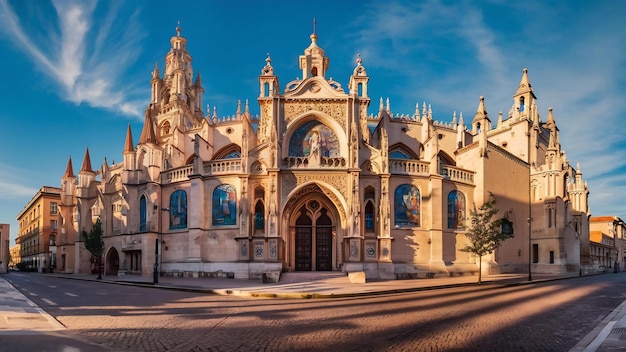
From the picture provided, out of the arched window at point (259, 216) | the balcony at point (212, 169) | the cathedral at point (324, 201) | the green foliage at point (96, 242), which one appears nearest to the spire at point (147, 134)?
the cathedral at point (324, 201)

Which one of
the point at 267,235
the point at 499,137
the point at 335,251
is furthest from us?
the point at 499,137

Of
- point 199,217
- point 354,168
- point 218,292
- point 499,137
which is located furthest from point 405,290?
point 499,137

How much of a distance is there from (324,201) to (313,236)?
9.99ft

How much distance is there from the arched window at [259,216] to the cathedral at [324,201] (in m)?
0.11

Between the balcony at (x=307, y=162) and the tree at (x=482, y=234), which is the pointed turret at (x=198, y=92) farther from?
the tree at (x=482, y=234)

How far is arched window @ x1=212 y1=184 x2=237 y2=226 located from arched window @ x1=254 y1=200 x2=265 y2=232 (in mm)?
1661

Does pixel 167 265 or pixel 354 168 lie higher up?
pixel 354 168

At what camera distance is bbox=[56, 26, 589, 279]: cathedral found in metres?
35.6

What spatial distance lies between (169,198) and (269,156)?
10387 mm

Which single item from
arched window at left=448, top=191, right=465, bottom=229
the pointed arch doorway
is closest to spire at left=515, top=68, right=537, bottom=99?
arched window at left=448, top=191, right=465, bottom=229

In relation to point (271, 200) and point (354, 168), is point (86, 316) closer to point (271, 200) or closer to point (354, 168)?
point (271, 200)

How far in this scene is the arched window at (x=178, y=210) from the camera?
126ft

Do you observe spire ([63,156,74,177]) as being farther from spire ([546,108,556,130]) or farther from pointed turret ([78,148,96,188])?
spire ([546,108,556,130])

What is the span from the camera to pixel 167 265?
127 ft
